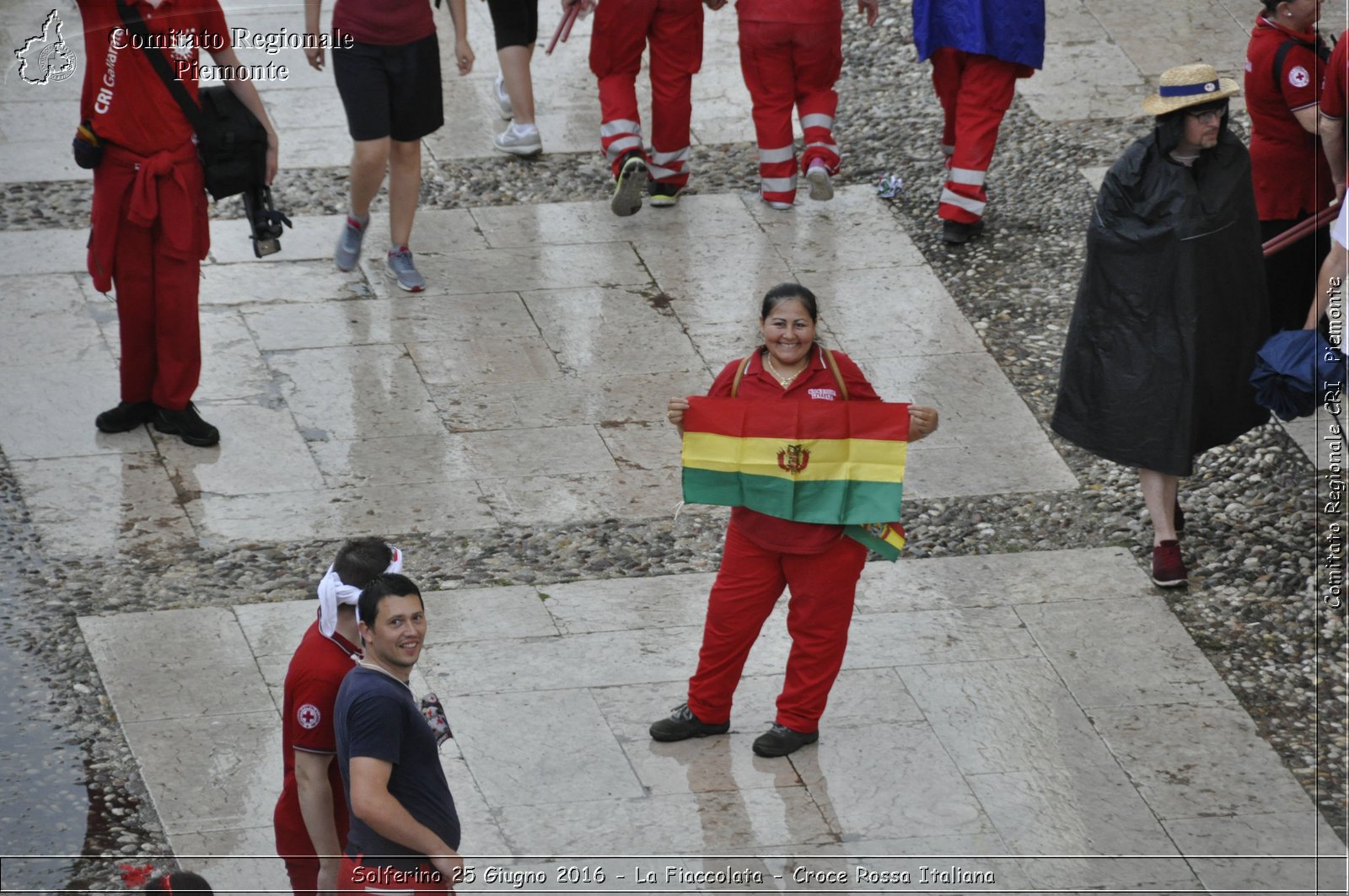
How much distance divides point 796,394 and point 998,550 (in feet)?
6.00

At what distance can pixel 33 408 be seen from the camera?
24.7 feet

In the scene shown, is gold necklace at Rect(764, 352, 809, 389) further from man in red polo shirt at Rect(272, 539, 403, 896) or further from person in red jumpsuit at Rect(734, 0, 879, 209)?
person in red jumpsuit at Rect(734, 0, 879, 209)

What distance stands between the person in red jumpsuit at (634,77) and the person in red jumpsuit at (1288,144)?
2.87 m

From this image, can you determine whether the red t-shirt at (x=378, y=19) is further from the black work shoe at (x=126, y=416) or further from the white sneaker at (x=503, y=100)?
the white sneaker at (x=503, y=100)

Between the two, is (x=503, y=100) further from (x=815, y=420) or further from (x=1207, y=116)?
(x=815, y=420)

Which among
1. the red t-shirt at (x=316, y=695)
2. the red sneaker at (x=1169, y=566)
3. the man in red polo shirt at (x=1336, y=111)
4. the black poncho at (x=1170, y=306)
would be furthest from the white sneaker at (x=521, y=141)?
the red t-shirt at (x=316, y=695)

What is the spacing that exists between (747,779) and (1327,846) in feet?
5.61

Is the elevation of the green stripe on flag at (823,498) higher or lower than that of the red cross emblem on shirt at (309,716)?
higher

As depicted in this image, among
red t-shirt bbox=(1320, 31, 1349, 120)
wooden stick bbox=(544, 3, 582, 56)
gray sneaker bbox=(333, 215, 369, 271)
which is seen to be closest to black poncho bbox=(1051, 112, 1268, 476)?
red t-shirt bbox=(1320, 31, 1349, 120)

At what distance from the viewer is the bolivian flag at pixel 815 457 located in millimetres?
5297

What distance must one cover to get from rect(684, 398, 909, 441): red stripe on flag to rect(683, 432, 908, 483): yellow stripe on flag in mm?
18

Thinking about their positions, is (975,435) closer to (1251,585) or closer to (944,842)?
(1251,585)

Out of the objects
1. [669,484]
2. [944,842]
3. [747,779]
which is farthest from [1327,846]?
[669,484]

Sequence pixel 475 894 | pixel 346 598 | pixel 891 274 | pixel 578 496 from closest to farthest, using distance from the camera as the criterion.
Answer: pixel 346 598, pixel 475 894, pixel 578 496, pixel 891 274
